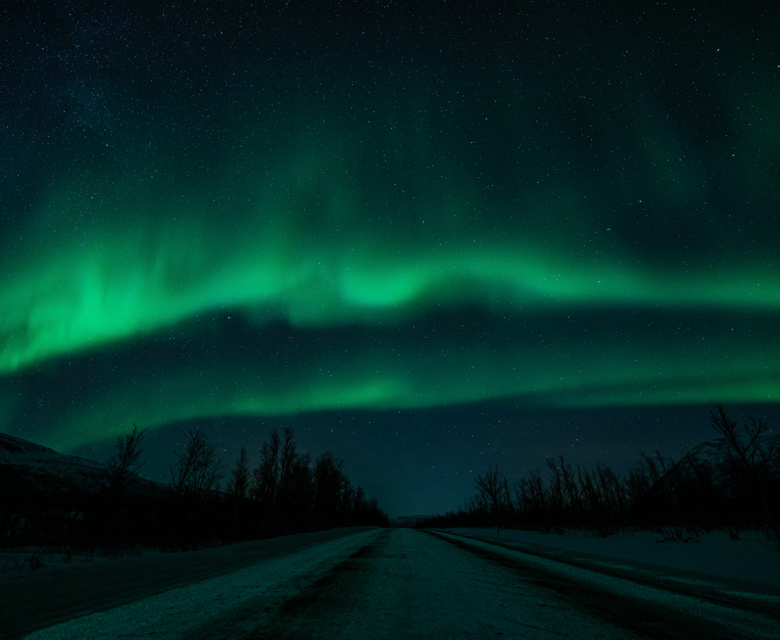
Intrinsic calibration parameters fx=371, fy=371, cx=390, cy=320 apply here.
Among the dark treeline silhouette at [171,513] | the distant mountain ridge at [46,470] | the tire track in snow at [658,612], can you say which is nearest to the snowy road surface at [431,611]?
the tire track in snow at [658,612]

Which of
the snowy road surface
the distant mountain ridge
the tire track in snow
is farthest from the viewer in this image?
the distant mountain ridge

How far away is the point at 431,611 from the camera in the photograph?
15.9ft

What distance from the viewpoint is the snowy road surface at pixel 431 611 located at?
3.93 meters

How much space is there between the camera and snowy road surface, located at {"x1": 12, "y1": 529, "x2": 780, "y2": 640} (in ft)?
12.9

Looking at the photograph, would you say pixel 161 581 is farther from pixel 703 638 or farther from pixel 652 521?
pixel 652 521

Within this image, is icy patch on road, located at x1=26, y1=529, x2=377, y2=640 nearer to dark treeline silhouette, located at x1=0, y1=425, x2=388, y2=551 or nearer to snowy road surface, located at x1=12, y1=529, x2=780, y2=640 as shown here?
snowy road surface, located at x1=12, y1=529, x2=780, y2=640

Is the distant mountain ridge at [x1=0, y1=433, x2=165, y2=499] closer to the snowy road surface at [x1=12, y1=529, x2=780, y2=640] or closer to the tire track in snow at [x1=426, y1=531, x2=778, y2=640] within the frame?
the snowy road surface at [x1=12, y1=529, x2=780, y2=640]

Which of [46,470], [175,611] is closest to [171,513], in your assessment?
[175,611]

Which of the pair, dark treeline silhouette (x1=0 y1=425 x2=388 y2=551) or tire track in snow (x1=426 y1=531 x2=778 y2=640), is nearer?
tire track in snow (x1=426 y1=531 x2=778 y2=640)

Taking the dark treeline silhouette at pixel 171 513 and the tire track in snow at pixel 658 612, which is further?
the dark treeline silhouette at pixel 171 513

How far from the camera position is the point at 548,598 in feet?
18.7

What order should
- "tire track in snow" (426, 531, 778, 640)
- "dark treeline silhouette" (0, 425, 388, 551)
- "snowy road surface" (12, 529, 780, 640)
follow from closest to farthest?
"snowy road surface" (12, 529, 780, 640)
"tire track in snow" (426, 531, 778, 640)
"dark treeline silhouette" (0, 425, 388, 551)

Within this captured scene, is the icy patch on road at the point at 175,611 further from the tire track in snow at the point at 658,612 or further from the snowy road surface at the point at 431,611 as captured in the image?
the tire track in snow at the point at 658,612

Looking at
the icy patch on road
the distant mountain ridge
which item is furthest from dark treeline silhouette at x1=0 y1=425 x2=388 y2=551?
the distant mountain ridge
